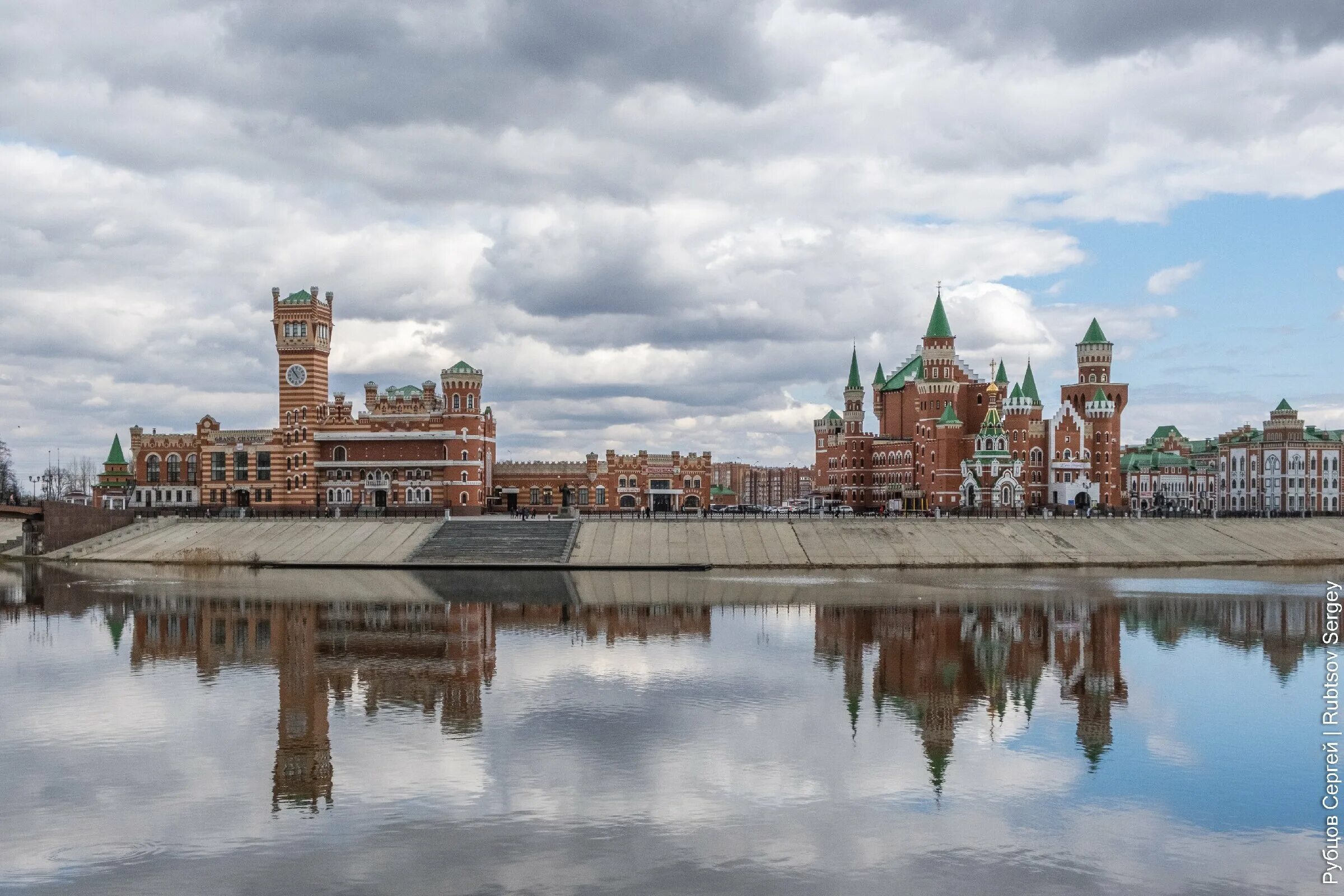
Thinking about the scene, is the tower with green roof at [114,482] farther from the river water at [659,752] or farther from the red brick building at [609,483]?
the river water at [659,752]

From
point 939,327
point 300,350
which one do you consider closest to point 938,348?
point 939,327

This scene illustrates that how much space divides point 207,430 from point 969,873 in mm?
87646

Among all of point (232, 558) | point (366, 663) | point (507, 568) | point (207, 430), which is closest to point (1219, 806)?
point (366, 663)

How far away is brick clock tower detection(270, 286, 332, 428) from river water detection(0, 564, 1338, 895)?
45842 millimetres

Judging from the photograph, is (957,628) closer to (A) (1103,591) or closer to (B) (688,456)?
(A) (1103,591)

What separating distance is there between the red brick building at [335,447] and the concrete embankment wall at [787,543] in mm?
12133

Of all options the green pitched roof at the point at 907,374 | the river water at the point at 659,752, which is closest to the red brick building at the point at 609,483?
the green pitched roof at the point at 907,374

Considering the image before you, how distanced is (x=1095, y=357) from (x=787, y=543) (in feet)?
169

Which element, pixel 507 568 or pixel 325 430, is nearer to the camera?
pixel 507 568

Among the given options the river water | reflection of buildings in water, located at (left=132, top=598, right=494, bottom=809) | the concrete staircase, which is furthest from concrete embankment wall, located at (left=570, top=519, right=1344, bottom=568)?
reflection of buildings in water, located at (left=132, top=598, right=494, bottom=809)

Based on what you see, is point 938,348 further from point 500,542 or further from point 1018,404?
point 500,542

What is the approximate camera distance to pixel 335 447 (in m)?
93.6

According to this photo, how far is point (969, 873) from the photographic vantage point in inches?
741

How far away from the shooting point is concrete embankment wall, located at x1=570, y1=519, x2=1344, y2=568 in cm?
7056
